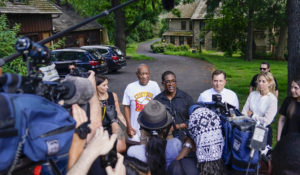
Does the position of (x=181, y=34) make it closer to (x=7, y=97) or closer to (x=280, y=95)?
(x=280, y=95)

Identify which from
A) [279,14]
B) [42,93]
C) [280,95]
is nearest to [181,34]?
[279,14]

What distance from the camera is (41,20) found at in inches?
776

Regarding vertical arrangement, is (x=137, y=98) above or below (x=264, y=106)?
above

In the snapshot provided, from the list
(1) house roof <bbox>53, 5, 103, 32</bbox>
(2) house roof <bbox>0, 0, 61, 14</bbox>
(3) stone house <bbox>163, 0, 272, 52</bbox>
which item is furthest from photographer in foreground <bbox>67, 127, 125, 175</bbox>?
(3) stone house <bbox>163, 0, 272, 52</bbox>

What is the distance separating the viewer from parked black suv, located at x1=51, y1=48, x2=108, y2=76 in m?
14.8

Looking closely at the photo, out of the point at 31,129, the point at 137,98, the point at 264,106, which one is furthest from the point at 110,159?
the point at 264,106

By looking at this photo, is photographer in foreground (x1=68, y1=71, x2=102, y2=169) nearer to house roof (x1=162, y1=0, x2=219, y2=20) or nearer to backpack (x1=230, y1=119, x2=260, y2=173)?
backpack (x1=230, y1=119, x2=260, y2=173)

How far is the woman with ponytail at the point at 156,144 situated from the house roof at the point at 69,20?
24.0m

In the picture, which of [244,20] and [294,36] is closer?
[294,36]

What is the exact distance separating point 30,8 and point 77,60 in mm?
5978

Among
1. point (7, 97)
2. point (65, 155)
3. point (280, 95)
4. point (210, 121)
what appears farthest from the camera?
point (280, 95)

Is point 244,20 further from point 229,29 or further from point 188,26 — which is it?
point 188,26

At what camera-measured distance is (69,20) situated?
28.4m

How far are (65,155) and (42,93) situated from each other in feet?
1.32
